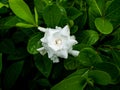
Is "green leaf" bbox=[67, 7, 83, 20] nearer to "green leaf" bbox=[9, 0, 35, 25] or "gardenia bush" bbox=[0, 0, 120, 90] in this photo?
"gardenia bush" bbox=[0, 0, 120, 90]

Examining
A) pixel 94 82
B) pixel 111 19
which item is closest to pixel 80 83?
pixel 94 82

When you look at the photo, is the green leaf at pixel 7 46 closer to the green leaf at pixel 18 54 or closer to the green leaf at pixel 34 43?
the green leaf at pixel 18 54

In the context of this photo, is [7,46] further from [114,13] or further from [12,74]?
[114,13]

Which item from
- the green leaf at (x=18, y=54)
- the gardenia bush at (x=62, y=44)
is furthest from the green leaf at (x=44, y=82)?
the green leaf at (x=18, y=54)

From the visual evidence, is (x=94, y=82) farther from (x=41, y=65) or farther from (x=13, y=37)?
(x=13, y=37)

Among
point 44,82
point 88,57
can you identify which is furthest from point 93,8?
point 44,82

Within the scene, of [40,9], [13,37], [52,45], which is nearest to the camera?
[52,45]
